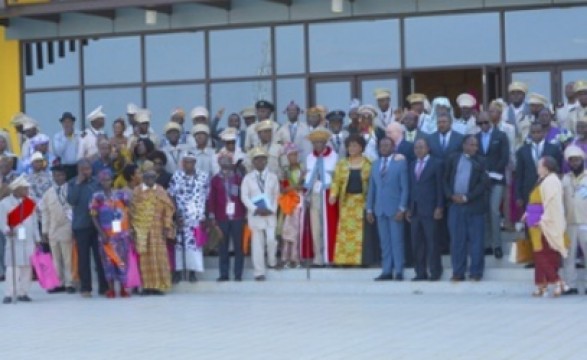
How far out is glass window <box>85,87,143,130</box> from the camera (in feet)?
90.8

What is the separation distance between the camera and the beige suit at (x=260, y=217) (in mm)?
21094

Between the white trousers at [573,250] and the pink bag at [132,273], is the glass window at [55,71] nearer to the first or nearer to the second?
the pink bag at [132,273]

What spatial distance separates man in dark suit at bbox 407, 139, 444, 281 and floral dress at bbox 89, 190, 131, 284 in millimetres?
4206

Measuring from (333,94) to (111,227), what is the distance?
6.83m

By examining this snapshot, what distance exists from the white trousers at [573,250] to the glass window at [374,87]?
7616 millimetres

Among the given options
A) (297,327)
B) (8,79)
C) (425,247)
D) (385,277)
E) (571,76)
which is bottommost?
(297,327)

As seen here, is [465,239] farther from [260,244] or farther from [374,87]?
[374,87]

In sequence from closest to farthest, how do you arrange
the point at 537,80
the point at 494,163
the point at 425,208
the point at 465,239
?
the point at 465,239 < the point at 425,208 < the point at 494,163 < the point at 537,80

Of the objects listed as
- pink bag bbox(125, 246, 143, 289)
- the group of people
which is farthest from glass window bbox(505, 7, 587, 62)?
pink bag bbox(125, 246, 143, 289)

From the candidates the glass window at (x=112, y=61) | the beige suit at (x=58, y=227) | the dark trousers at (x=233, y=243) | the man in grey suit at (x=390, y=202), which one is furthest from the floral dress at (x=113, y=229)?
the glass window at (x=112, y=61)

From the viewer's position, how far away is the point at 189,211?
21.5 m

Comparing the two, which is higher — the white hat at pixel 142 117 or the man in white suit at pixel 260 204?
the white hat at pixel 142 117

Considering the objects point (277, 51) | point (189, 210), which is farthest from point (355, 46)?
point (189, 210)

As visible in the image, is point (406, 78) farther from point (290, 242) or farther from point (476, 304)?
point (476, 304)
